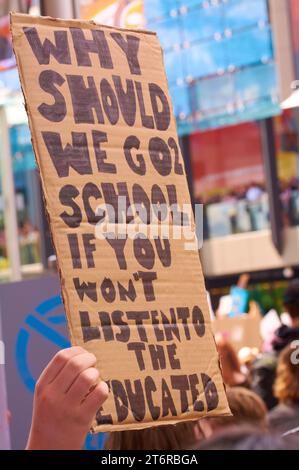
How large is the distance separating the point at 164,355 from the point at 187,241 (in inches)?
11.0

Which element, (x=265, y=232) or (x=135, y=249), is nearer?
(x=135, y=249)

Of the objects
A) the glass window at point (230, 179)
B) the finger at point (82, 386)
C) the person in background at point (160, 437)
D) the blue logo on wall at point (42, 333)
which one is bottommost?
the glass window at point (230, 179)

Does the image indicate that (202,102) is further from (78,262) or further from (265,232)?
(78,262)

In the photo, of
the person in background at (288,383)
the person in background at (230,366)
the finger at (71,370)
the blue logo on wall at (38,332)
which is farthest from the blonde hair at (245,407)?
the person in background at (230,366)

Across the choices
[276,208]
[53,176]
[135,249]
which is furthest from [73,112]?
[276,208]

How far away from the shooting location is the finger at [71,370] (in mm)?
1847

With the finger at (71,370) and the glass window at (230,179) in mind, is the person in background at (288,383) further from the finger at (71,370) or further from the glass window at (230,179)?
the glass window at (230,179)

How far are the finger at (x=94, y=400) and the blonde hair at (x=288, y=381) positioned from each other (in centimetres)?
321

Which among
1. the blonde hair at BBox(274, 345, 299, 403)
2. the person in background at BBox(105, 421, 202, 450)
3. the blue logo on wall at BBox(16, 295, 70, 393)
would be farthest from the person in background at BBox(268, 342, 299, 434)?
the person in background at BBox(105, 421, 202, 450)

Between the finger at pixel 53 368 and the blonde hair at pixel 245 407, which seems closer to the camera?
the finger at pixel 53 368

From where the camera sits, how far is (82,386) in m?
1.86

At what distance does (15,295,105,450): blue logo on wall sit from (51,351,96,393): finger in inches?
68.4
